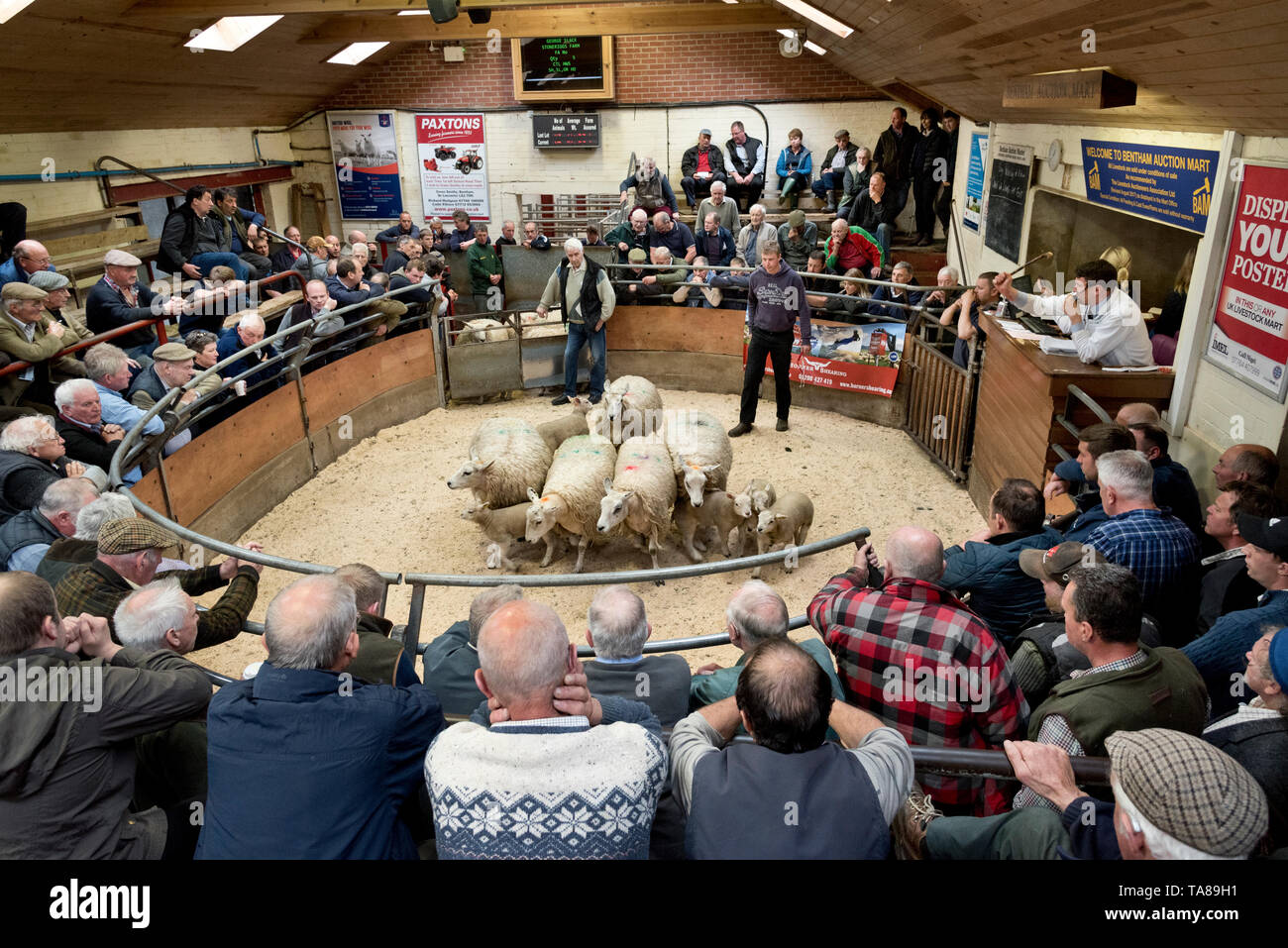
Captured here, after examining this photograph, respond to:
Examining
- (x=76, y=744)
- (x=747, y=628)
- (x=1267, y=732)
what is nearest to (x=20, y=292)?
(x=76, y=744)

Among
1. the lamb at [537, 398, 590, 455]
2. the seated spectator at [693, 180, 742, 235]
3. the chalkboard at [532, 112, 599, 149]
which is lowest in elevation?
the lamb at [537, 398, 590, 455]

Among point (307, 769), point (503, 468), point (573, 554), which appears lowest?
point (573, 554)

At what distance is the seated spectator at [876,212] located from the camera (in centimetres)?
1088

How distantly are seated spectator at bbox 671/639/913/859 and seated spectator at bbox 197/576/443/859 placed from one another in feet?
2.37

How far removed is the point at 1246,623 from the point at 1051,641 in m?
0.58

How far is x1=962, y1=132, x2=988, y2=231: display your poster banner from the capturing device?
10.2 meters

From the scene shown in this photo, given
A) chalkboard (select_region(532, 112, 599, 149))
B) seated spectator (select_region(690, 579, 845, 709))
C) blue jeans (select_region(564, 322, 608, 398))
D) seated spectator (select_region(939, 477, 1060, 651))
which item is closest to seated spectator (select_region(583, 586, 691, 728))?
seated spectator (select_region(690, 579, 845, 709))

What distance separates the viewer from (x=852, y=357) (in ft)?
29.4

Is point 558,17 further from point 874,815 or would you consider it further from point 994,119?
point 874,815

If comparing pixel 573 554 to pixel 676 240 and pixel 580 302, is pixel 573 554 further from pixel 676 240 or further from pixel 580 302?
pixel 676 240

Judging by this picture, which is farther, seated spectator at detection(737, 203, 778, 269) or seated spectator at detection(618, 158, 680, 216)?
seated spectator at detection(618, 158, 680, 216)

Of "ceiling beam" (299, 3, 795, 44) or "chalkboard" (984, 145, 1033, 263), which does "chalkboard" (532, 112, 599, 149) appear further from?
"chalkboard" (984, 145, 1033, 263)

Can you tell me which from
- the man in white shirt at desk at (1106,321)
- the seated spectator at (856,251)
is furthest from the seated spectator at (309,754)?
the seated spectator at (856,251)

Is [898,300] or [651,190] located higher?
[651,190]
